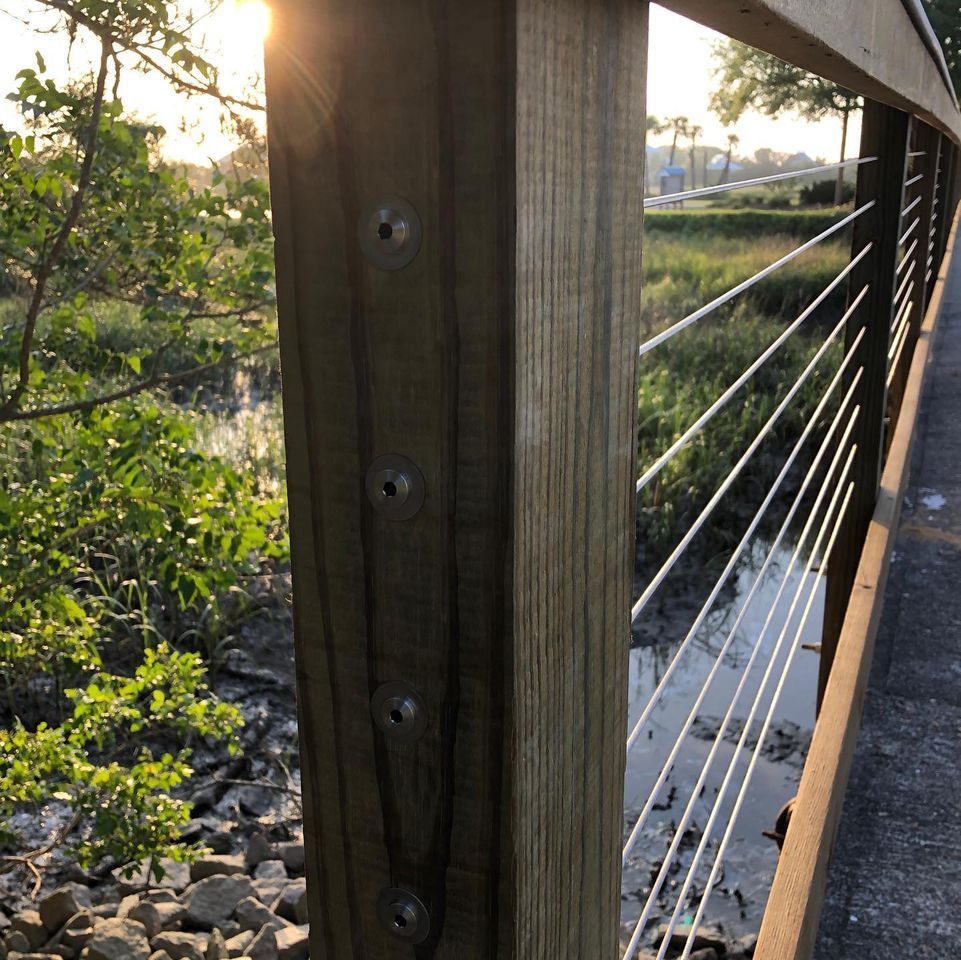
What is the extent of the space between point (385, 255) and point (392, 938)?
38 centimetres

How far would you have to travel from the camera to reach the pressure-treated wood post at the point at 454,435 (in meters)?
0.49

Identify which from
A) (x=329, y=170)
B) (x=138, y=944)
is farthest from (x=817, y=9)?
(x=138, y=944)

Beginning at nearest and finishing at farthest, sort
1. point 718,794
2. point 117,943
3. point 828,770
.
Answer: point 828,770 < point 718,794 < point 117,943

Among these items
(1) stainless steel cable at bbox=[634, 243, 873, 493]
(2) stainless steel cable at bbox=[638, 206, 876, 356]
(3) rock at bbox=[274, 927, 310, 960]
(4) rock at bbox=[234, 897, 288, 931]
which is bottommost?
(4) rock at bbox=[234, 897, 288, 931]

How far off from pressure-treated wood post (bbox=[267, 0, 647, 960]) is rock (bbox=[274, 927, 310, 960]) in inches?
112

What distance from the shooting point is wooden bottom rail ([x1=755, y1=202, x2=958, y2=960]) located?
133 centimetres

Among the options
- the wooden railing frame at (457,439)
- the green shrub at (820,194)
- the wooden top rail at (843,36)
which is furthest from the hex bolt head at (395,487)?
the green shrub at (820,194)

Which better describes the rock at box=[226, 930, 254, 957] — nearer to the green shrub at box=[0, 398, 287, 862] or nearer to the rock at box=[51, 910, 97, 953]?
the rock at box=[51, 910, 97, 953]

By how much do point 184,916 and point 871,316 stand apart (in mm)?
2744

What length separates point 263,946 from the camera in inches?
125

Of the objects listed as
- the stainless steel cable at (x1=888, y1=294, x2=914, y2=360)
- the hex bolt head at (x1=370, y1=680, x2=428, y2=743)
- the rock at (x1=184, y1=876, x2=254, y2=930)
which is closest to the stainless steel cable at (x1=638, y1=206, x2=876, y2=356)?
the hex bolt head at (x1=370, y1=680, x2=428, y2=743)

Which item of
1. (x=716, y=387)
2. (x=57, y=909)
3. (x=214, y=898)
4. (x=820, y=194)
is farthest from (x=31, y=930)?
(x=820, y=194)

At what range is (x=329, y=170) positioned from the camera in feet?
1.71

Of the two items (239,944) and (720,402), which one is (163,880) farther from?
(720,402)
